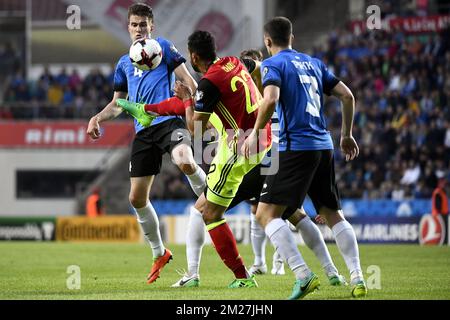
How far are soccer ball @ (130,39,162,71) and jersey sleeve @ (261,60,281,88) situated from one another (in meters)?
2.23

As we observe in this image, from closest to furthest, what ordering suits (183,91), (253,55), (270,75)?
(270,75) < (183,91) < (253,55)

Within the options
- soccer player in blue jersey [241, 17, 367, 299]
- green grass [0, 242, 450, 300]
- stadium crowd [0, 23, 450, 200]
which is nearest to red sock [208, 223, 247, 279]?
green grass [0, 242, 450, 300]

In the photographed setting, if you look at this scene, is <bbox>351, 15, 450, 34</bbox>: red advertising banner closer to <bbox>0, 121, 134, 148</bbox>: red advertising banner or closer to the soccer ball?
<bbox>0, 121, 134, 148</bbox>: red advertising banner

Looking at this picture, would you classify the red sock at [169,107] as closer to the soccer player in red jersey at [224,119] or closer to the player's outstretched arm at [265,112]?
the soccer player in red jersey at [224,119]

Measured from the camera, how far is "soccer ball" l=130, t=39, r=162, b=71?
1052cm

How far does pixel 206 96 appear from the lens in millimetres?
9266

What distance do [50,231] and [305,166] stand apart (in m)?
20.2

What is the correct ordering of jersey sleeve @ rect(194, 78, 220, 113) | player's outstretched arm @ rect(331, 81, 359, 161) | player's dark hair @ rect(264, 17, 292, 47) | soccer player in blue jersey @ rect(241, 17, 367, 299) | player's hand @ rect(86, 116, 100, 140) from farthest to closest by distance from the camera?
player's hand @ rect(86, 116, 100, 140), jersey sleeve @ rect(194, 78, 220, 113), player's outstretched arm @ rect(331, 81, 359, 161), player's dark hair @ rect(264, 17, 292, 47), soccer player in blue jersey @ rect(241, 17, 367, 299)

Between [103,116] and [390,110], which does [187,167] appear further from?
[390,110]

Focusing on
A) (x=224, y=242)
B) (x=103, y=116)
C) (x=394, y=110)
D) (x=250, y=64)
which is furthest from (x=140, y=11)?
(x=394, y=110)

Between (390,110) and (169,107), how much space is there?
716 inches

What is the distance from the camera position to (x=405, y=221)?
74.8 ft

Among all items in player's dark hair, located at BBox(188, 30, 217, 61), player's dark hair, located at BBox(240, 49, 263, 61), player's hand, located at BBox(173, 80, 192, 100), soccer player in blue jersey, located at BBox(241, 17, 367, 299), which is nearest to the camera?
soccer player in blue jersey, located at BBox(241, 17, 367, 299)
